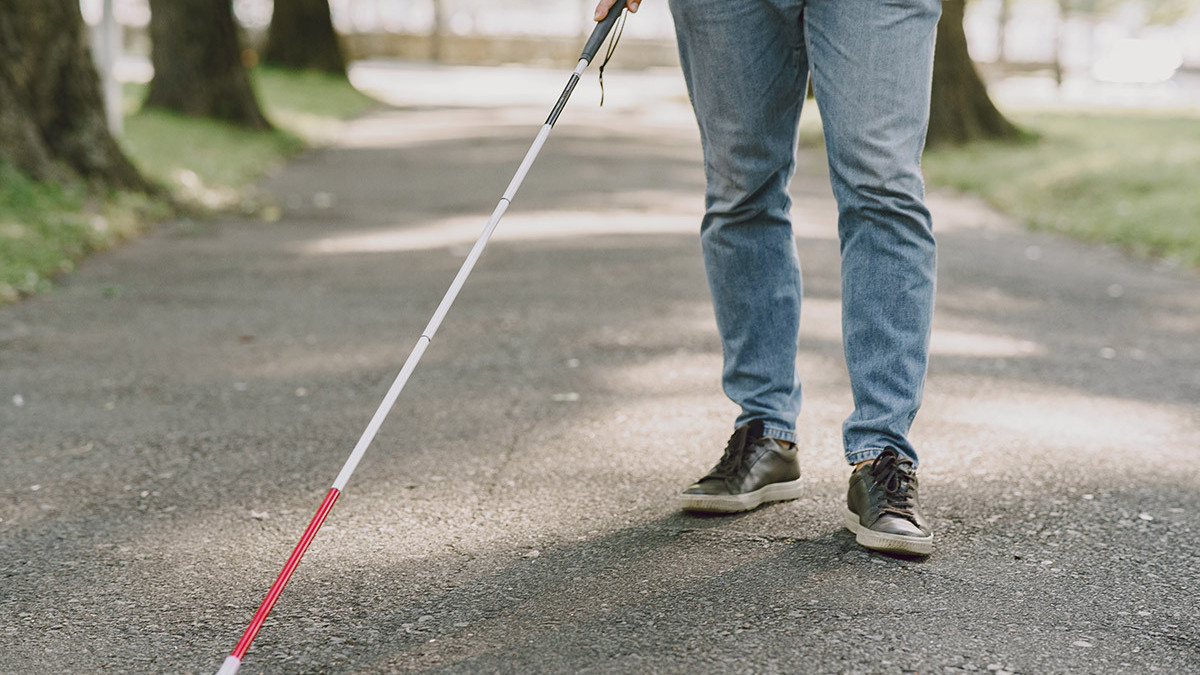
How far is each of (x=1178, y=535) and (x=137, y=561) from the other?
7.63ft

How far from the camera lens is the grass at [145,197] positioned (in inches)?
259

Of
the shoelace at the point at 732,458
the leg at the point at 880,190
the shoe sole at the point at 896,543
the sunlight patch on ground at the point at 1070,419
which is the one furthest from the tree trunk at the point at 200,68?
the shoe sole at the point at 896,543

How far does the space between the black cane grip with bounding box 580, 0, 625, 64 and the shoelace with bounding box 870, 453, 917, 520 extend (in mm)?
1098

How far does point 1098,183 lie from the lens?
10047mm

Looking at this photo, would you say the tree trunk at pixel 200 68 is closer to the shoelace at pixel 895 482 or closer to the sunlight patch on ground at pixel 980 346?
the sunlight patch on ground at pixel 980 346

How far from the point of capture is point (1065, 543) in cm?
288

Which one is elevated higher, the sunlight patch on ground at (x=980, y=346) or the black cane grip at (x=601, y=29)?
the black cane grip at (x=601, y=29)

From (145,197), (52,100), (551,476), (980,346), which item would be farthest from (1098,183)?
(551,476)

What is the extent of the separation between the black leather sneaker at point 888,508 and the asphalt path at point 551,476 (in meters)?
0.05

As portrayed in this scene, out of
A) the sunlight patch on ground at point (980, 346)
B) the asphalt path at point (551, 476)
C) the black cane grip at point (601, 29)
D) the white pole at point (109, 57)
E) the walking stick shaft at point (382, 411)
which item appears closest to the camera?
the walking stick shaft at point (382, 411)

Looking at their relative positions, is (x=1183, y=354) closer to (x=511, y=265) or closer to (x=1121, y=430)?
(x=1121, y=430)

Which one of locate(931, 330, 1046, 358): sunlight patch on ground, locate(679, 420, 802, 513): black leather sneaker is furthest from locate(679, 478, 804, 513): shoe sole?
locate(931, 330, 1046, 358): sunlight patch on ground

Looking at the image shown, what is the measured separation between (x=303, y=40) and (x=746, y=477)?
22555mm

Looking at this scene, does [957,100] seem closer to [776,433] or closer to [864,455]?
[776,433]
